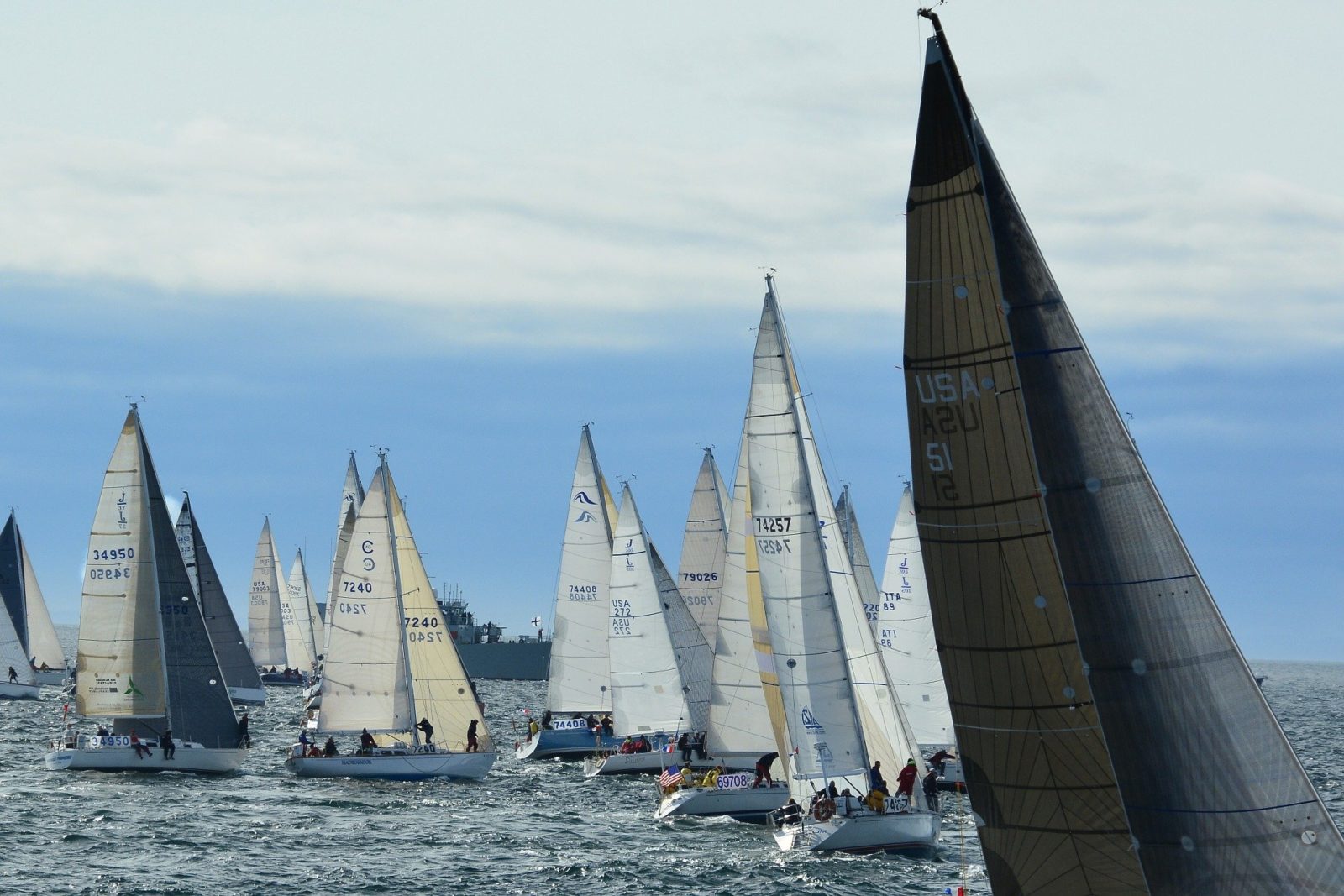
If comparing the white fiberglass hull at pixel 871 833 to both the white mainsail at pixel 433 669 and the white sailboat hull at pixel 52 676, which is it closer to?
the white mainsail at pixel 433 669

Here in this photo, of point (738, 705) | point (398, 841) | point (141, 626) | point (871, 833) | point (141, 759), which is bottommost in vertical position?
Answer: point (398, 841)

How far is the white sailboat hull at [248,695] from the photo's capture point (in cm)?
8131

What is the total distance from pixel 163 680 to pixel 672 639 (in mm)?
14302

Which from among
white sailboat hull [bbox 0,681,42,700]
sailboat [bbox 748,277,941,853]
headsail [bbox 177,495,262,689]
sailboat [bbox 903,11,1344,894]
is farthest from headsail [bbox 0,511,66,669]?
sailboat [bbox 903,11,1344,894]

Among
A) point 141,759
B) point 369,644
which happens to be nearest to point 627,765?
point 369,644

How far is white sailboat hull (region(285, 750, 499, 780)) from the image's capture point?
143 ft

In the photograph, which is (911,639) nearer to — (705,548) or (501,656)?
(705,548)

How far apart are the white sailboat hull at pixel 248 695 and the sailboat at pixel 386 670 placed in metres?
37.5

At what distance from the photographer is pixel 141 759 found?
43844 mm

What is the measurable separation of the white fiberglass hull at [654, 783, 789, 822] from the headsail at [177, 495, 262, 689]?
4016 centimetres

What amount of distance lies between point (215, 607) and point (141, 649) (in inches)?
1201

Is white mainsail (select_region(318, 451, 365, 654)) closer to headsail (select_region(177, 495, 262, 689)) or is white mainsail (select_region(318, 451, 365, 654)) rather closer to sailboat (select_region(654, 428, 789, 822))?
headsail (select_region(177, 495, 262, 689))

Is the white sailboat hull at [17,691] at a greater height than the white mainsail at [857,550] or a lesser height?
lesser

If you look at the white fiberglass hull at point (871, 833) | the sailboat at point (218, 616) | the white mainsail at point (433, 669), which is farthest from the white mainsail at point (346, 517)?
the white fiberglass hull at point (871, 833)
